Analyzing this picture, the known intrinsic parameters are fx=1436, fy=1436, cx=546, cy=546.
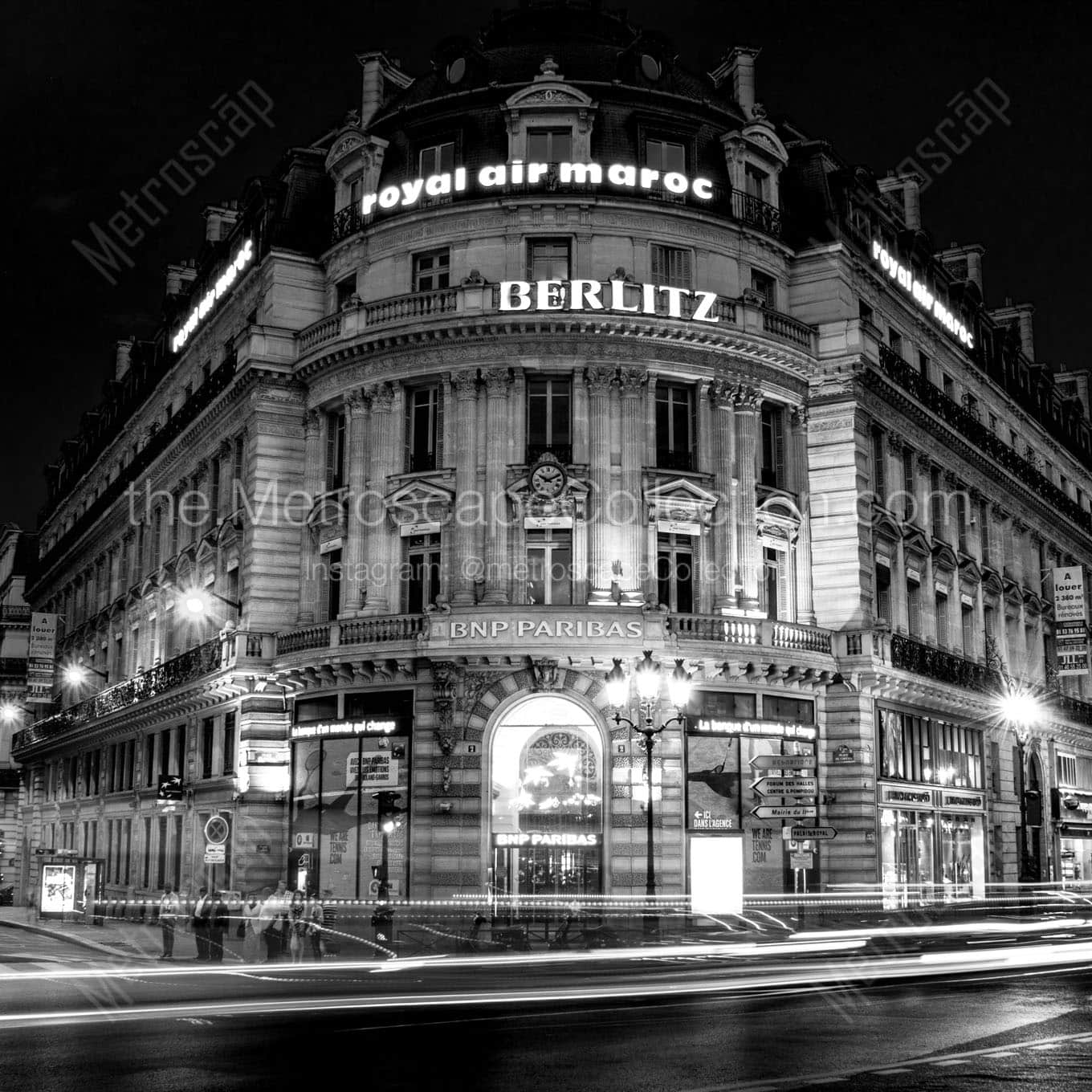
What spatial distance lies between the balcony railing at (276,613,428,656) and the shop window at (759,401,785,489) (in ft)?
40.9

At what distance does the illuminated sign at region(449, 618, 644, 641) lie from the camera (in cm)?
3962

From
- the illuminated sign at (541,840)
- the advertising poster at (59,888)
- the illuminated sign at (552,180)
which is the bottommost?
the advertising poster at (59,888)

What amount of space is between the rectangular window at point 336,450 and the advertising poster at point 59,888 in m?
17.0

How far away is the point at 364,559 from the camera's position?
43.5 metres

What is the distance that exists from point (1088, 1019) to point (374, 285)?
3402 centimetres

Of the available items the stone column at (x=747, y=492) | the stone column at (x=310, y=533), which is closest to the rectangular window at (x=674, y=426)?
→ the stone column at (x=747, y=492)

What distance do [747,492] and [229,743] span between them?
19826mm

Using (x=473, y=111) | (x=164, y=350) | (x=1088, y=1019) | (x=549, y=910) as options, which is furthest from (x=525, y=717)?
(x=164, y=350)

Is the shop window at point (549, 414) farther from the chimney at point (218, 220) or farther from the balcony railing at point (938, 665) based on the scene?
the chimney at point (218, 220)

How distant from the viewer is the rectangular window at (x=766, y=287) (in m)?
47.1

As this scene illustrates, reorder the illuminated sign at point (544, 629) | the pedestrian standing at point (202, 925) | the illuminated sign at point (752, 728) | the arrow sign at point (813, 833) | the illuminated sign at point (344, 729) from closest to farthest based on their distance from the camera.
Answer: the pedestrian standing at point (202, 925)
the arrow sign at point (813, 833)
the illuminated sign at point (544, 629)
the illuminated sign at point (752, 728)
the illuminated sign at point (344, 729)

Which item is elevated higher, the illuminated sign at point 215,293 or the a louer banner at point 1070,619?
the illuminated sign at point 215,293

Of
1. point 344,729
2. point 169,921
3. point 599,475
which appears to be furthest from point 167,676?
point 599,475

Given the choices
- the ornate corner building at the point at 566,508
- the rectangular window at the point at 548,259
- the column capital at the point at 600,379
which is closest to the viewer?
the ornate corner building at the point at 566,508
